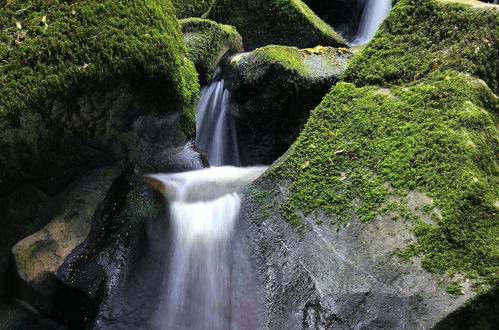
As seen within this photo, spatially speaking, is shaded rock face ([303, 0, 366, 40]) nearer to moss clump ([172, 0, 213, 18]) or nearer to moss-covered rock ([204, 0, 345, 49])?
moss-covered rock ([204, 0, 345, 49])

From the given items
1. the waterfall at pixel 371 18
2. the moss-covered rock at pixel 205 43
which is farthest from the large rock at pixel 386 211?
the waterfall at pixel 371 18

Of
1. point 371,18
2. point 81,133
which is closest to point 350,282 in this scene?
point 81,133

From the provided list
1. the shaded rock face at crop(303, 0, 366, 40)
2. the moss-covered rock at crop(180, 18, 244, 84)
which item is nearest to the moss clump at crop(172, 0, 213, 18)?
the moss-covered rock at crop(180, 18, 244, 84)

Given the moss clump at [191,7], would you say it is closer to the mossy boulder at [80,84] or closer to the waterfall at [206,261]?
the mossy boulder at [80,84]

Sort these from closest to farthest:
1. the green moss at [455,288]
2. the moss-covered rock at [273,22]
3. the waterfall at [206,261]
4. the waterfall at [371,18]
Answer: the green moss at [455,288] < the waterfall at [206,261] < the moss-covered rock at [273,22] < the waterfall at [371,18]

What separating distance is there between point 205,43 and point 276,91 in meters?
1.75

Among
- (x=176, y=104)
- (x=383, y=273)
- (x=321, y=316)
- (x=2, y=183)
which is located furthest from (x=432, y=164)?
(x=2, y=183)

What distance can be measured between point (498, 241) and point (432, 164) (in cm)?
81

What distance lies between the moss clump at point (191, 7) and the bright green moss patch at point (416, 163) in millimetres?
6134

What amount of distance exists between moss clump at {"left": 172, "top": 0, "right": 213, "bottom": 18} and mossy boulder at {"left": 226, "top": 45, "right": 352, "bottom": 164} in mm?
3512

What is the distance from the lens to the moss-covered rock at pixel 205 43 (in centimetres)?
654

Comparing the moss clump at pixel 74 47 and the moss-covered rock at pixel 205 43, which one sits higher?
the moss clump at pixel 74 47

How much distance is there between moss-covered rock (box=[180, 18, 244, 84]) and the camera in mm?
6535

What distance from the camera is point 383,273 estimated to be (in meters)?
2.90
